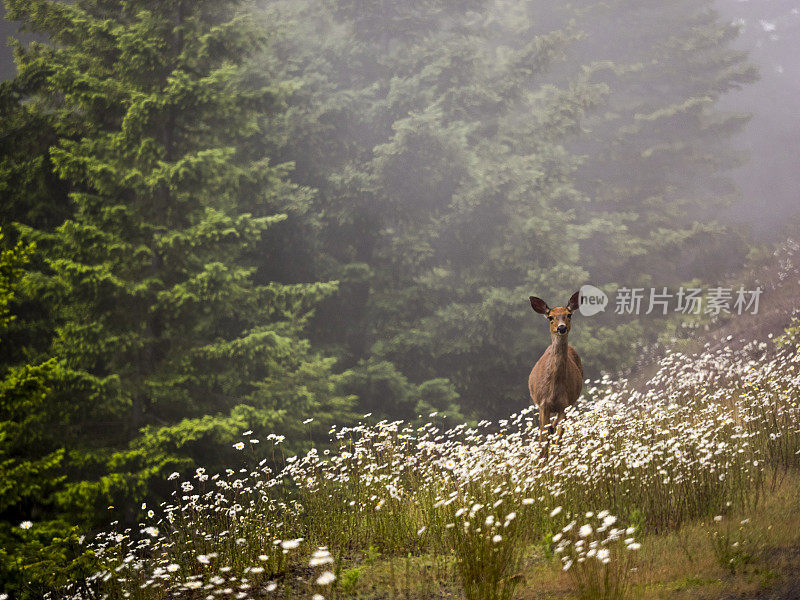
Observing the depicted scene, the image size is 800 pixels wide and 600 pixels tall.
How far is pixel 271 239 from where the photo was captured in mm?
13695

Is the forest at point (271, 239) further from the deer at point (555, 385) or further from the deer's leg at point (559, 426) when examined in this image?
the deer's leg at point (559, 426)

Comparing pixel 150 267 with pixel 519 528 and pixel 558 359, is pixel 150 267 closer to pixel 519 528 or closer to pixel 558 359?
pixel 558 359

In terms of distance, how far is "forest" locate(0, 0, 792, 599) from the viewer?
950cm

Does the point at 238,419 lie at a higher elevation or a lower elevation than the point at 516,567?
higher

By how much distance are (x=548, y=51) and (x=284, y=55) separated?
734 centimetres

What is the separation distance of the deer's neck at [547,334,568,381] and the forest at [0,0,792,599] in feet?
6.18

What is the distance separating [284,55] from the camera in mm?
15602

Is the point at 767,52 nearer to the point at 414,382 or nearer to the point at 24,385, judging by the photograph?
the point at 414,382

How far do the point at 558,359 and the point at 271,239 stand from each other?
7.93 metres

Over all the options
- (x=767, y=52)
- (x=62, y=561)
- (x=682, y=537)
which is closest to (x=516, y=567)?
(x=682, y=537)

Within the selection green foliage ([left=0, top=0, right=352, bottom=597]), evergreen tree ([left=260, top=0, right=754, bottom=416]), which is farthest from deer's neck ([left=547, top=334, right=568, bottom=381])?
evergreen tree ([left=260, top=0, right=754, bottom=416])

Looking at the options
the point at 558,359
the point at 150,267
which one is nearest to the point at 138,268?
the point at 150,267

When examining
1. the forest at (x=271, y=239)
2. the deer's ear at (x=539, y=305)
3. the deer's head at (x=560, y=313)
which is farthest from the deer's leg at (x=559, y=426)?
the forest at (x=271, y=239)

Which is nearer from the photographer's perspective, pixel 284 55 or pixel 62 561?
pixel 62 561
